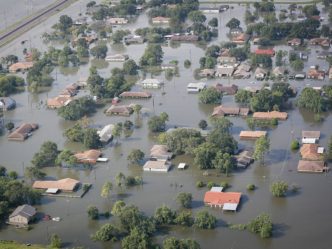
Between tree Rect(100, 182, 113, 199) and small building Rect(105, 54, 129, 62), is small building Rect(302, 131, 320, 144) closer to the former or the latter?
tree Rect(100, 182, 113, 199)

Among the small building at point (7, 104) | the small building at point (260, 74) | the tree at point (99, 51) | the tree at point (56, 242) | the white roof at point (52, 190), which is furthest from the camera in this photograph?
the tree at point (99, 51)

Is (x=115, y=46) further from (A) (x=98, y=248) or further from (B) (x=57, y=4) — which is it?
(A) (x=98, y=248)

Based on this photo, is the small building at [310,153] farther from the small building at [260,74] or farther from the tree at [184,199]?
the small building at [260,74]

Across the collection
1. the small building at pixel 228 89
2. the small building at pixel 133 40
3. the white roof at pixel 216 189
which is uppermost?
the small building at pixel 133 40

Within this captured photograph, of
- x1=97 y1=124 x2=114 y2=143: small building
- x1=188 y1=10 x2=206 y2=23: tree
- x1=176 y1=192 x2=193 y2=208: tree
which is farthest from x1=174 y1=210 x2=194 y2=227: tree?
x1=188 y1=10 x2=206 y2=23: tree

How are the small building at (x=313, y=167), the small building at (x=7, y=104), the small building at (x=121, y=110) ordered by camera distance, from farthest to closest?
the small building at (x=7, y=104) → the small building at (x=121, y=110) → the small building at (x=313, y=167)

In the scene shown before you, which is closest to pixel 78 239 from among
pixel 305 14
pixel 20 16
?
pixel 305 14

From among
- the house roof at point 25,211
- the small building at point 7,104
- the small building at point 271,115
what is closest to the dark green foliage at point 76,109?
the small building at point 7,104
